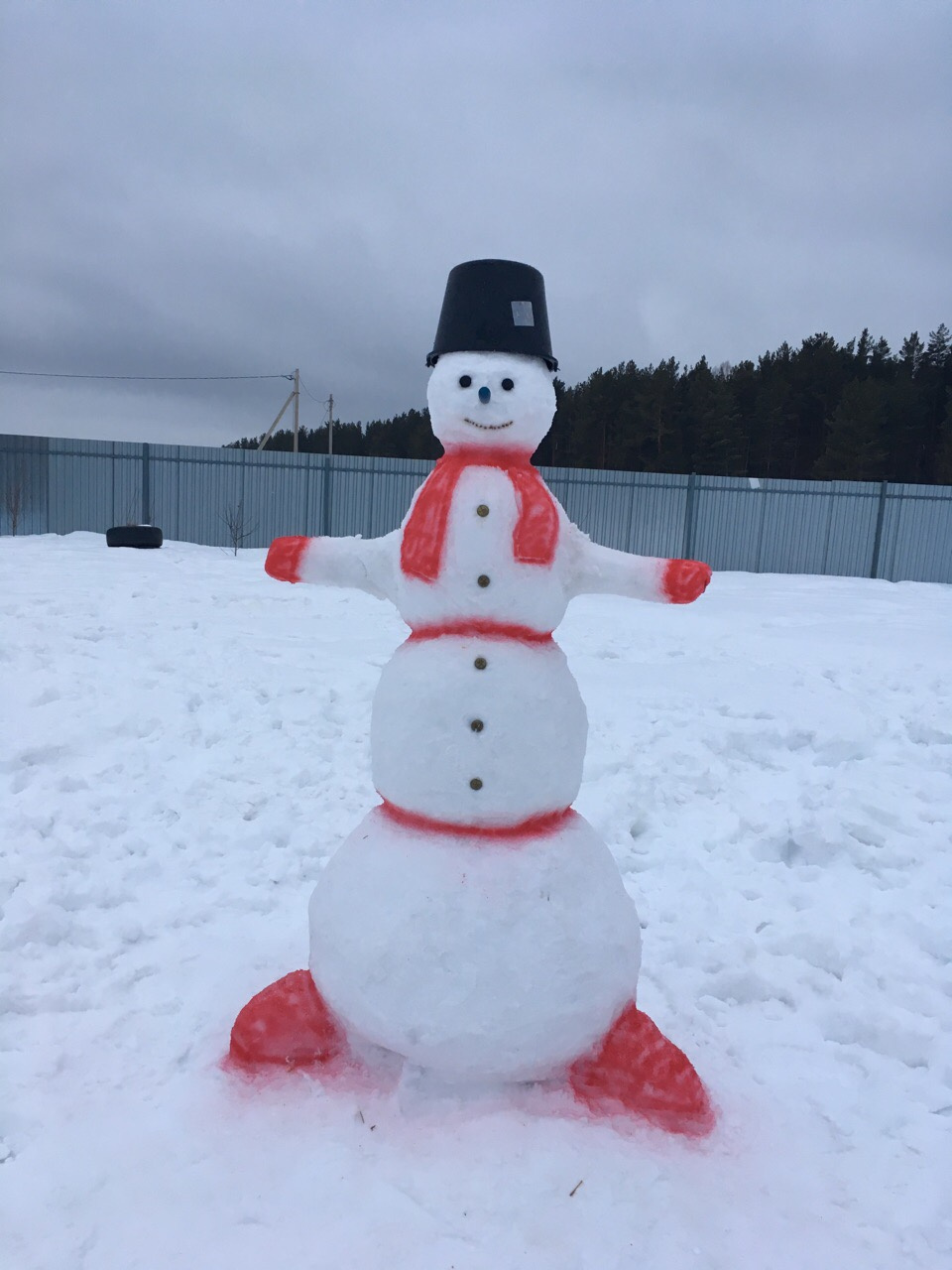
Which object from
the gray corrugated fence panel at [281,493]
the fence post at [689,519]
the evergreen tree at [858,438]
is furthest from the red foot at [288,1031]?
the evergreen tree at [858,438]

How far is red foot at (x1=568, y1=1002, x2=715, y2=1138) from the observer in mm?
2199

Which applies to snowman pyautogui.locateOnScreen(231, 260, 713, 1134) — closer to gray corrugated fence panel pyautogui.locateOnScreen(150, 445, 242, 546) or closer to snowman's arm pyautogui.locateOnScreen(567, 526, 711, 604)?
snowman's arm pyautogui.locateOnScreen(567, 526, 711, 604)

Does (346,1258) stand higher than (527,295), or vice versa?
(527,295)

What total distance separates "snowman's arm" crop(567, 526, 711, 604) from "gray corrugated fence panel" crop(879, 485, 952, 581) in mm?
16526

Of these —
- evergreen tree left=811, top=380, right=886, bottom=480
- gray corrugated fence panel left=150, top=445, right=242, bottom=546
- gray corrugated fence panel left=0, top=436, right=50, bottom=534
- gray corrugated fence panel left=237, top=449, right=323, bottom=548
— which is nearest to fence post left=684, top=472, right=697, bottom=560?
gray corrugated fence panel left=237, top=449, right=323, bottom=548

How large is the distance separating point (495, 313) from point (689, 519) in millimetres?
15574

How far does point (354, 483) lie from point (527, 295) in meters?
14.6

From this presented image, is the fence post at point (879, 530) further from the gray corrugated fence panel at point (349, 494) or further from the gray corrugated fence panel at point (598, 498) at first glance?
the gray corrugated fence panel at point (349, 494)

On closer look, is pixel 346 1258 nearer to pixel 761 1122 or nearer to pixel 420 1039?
pixel 420 1039

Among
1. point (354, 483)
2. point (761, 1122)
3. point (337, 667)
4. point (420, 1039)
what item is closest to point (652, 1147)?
point (761, 1122)

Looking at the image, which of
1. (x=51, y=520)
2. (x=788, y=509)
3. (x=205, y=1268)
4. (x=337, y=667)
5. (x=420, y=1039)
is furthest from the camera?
(x=788, y=509)

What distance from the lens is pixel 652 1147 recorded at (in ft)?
6.96

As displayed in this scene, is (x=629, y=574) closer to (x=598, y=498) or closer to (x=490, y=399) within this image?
(x=490, y=399)

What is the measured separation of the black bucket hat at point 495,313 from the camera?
2.26m
